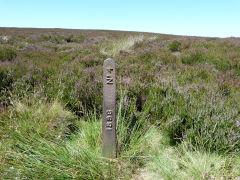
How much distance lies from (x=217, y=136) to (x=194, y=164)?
57 cm

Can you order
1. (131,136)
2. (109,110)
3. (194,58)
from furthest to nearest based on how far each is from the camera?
(194,58)
(131,136)
(109,110)

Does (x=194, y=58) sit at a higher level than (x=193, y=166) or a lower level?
higher

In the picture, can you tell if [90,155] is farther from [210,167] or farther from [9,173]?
[210,167]

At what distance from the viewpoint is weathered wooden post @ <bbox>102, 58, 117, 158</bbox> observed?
6.88 feet

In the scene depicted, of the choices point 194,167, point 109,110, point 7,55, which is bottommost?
point 194,167

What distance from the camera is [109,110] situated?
2.16m

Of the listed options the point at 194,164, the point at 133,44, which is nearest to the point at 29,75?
the point at 194,164

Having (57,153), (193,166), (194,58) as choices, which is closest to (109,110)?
(57,153)

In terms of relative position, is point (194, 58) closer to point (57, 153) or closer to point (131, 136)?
point (131, 136)

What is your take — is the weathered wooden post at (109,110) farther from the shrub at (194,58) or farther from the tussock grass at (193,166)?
the shrub at (194,58)

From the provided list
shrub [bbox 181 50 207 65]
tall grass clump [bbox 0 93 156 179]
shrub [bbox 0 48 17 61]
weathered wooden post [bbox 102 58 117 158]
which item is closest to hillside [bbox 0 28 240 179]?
tall grass clump [bbox 0 93 156 179]

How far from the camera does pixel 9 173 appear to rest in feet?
5.75

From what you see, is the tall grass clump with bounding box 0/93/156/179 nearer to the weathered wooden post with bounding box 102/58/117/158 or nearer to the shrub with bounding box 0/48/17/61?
the weathered wooden post with bounding box 102/58/117/158

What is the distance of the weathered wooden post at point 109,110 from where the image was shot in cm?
210
